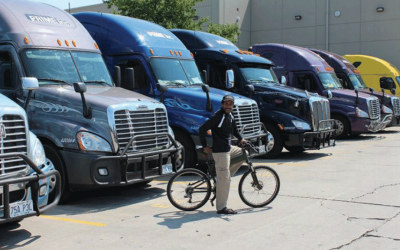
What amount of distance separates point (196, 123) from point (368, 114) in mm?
9624

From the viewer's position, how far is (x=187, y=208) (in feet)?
26.4

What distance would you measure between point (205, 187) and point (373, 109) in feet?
41.3

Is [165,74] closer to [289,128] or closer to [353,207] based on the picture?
[289,128]

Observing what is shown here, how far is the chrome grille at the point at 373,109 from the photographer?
736 inches

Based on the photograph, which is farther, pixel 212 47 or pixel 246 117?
pixel 212 47

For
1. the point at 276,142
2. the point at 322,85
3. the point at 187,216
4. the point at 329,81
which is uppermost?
the point at 329,81

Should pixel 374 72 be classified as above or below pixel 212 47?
below

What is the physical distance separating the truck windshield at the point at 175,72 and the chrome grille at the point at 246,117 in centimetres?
130

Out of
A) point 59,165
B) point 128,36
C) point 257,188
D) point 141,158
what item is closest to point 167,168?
point 141,158

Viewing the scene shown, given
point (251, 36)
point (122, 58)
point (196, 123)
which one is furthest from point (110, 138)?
point (251, 36)

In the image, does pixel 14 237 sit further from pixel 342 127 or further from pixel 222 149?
pixel 342 127

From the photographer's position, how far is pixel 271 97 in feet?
46.2

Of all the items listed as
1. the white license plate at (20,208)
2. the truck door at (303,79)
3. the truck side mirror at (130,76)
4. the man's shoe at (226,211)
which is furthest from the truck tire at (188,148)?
the truck door at (303,79)

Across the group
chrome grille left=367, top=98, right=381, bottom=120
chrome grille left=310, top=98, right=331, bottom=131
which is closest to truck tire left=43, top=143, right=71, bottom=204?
chrome grille left=310, top=98, right=331, bottom=131
